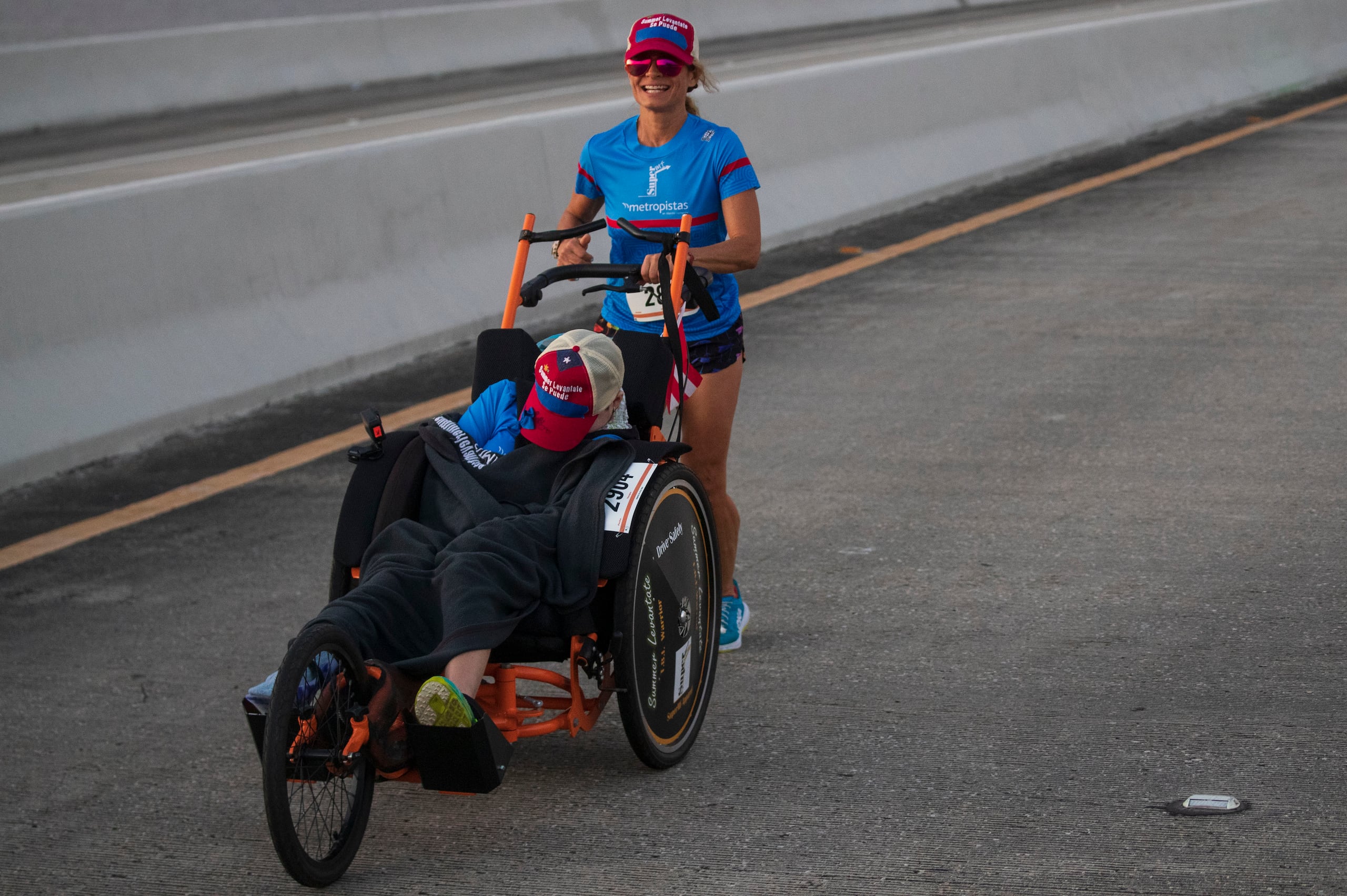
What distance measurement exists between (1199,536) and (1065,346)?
129 inches

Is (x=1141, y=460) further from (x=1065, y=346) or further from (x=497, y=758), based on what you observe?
(x=497, y=758)

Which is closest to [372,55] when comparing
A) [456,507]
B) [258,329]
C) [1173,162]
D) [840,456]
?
[1173,162]

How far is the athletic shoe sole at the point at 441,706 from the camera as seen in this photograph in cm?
409

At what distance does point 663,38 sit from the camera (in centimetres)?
542

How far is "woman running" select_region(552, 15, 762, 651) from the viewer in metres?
5.50

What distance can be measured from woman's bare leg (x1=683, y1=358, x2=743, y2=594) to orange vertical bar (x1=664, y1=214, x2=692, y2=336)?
0.40 m

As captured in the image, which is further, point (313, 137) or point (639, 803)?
Result: point (313, 137)

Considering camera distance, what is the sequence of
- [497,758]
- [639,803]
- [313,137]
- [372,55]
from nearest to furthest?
1. [497,758]
2. [639,803]
3. [313,137]
4. [372,55]

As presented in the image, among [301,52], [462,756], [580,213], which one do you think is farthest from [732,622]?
[301,52]

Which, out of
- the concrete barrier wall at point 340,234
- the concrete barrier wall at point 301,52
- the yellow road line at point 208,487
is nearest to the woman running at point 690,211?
the yellow road line at point 208,487

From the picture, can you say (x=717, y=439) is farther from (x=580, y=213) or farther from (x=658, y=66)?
(x=658, y=66)

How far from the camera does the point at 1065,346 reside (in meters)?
9.79

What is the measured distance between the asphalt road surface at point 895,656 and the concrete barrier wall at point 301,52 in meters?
16.2

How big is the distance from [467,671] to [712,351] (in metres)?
1.84
